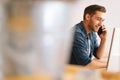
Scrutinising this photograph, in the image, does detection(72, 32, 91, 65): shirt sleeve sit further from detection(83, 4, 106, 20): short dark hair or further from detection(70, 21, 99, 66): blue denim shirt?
detection(83, 4, 106, 20): short dark hair

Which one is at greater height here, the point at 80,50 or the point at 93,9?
the point at 93,9

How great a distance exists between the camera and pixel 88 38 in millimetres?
1070

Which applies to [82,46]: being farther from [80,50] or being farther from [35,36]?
[35,36]

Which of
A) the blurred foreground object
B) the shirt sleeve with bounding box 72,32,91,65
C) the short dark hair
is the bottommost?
the shirt sleeve with bounding box 72,32,91,65

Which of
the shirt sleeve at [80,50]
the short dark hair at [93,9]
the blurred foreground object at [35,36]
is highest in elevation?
the short dark hair at [93,9]

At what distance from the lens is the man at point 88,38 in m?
1.06

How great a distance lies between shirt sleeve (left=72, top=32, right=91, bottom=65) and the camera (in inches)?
42.0

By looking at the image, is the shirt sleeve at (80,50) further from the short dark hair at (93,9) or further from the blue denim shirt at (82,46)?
the short dark hair at (93,9)

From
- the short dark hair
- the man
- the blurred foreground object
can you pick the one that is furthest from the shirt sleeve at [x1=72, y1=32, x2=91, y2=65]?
the blurred foreground object

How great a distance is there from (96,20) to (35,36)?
0.77 m

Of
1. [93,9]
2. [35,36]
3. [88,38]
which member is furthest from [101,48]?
[35,36]

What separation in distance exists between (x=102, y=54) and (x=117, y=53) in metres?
0.08

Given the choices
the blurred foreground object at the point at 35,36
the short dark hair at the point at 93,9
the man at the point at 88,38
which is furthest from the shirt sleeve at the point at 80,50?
the blurred foreground object at the point at 35,36

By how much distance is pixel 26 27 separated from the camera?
345mm
